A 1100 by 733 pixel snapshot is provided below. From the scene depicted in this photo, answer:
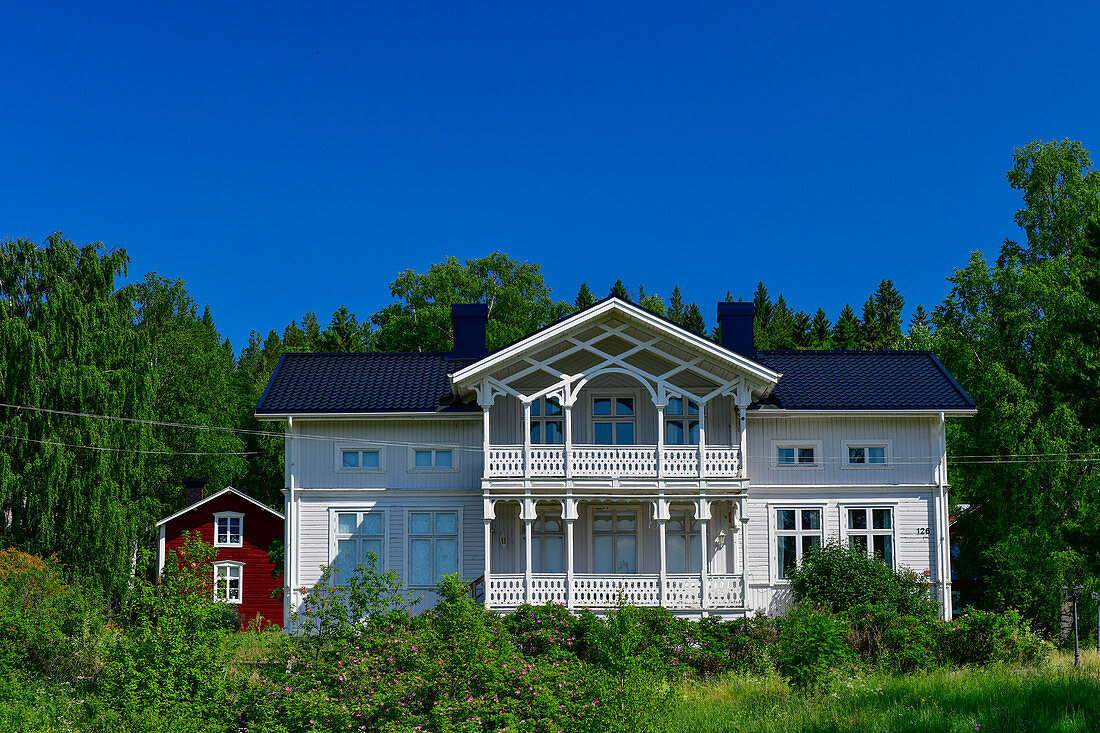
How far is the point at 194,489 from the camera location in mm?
39469

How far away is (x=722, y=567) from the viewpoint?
27.2 metres

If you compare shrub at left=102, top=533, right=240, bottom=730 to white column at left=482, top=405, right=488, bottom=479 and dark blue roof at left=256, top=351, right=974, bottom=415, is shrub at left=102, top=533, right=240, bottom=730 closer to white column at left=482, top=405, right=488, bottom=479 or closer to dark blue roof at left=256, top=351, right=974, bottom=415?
white column at left=482, top=405, right=488, bottom=479

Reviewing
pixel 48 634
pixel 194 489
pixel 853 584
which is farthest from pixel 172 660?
pixel 194 489

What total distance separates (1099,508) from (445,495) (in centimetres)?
1769

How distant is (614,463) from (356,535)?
6751 mm

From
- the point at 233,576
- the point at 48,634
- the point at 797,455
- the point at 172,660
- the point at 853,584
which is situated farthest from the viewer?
the point at 233,576

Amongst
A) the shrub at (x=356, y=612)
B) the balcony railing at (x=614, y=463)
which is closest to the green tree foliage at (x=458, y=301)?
the balcony railing at (x=614, y=463)

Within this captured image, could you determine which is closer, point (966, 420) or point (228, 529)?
point (966, 420)

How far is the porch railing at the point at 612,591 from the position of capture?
25.2 metres

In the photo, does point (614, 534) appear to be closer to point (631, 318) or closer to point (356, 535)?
point (631, 318)

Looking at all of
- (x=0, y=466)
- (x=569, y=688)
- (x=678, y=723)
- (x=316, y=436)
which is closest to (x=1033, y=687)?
(x=678, y=723)

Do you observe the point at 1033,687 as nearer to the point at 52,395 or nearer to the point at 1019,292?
the point at 1019,292

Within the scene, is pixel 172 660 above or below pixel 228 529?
below

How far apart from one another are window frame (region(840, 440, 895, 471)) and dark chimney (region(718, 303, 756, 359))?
4237 millimetres
